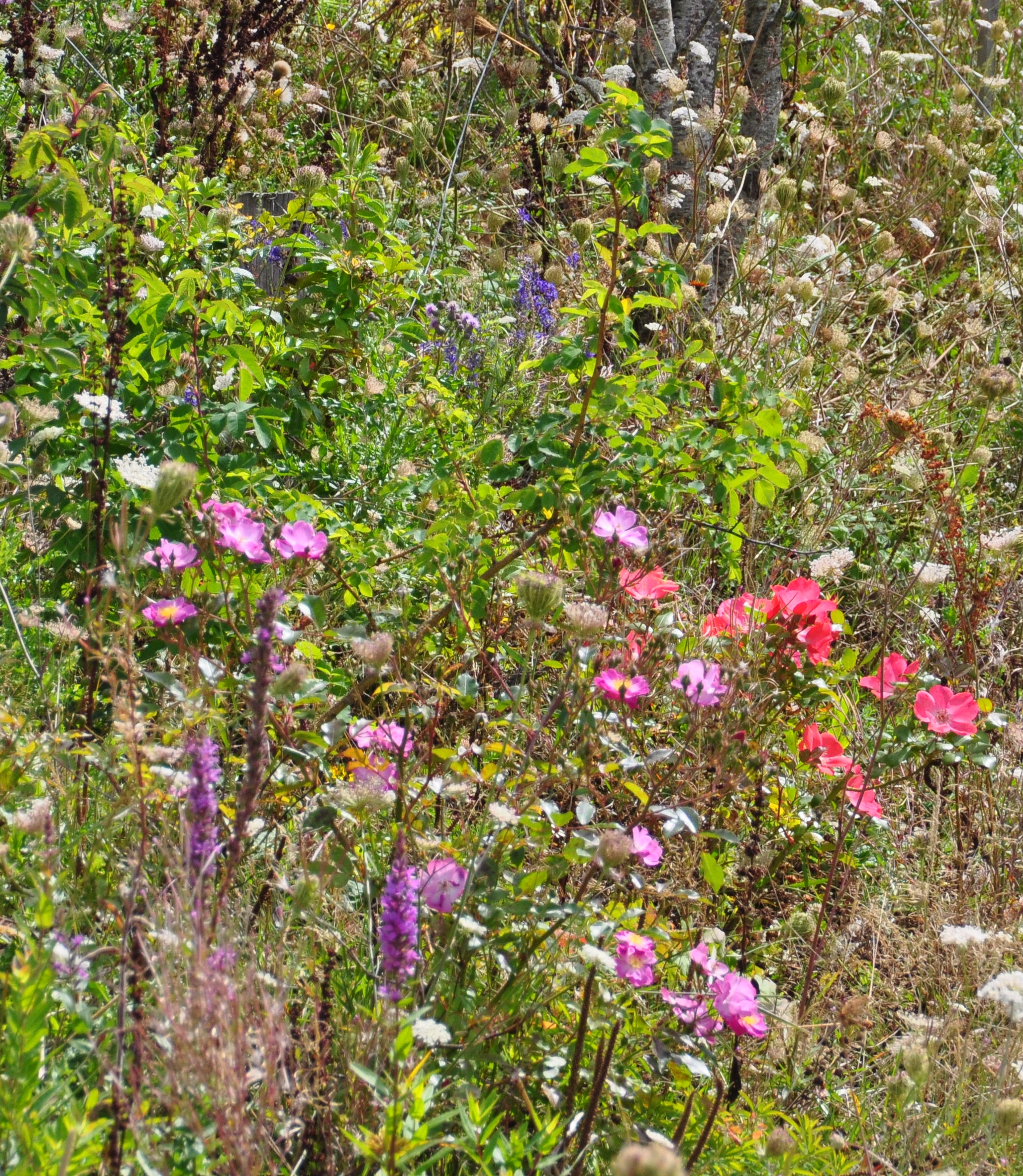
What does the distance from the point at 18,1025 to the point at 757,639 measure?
1.33 meters

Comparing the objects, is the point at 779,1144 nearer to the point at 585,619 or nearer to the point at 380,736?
the point at 585,619

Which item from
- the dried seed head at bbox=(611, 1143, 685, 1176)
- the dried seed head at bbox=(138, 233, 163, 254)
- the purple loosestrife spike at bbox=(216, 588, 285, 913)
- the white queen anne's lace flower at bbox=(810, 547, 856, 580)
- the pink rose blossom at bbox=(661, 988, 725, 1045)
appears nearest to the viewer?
the dried seed head at bbox=(611, 1143, 685, 1176)

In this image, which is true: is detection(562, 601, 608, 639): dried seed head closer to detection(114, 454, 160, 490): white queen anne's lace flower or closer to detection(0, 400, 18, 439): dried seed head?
detection(114, 454, 160, 490): white queen anne's lace flower

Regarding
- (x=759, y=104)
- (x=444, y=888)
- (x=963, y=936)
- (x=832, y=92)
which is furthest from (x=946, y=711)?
(x=759, y=104)

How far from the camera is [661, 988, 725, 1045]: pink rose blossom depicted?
4.63 feet

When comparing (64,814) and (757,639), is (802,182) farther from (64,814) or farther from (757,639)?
(64,814)

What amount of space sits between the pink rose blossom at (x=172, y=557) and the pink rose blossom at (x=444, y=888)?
0.49m

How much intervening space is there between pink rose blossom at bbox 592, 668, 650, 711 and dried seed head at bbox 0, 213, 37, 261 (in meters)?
0.93

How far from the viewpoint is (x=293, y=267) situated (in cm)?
235

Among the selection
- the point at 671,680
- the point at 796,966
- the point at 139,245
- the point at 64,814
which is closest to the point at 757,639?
the point at 671,680

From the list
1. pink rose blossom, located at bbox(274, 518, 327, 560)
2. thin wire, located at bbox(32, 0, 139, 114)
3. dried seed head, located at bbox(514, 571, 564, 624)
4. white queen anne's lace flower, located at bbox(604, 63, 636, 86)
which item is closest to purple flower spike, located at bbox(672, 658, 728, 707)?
dried seed head, located at bbox(514, 571, 564, 624)

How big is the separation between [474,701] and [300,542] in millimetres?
324

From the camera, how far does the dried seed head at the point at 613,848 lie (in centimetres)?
122

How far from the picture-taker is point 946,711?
75.8 inches
